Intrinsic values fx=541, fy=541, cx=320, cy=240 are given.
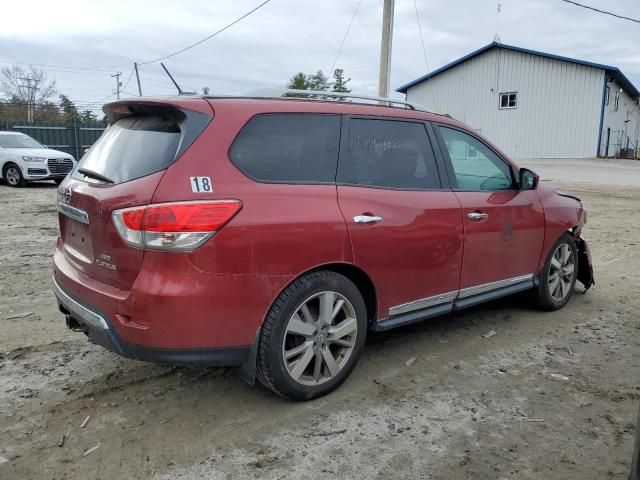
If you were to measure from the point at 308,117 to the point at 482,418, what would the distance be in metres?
2.05

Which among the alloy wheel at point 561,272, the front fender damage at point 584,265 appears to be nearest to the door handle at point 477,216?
the alloy wheel at point 561,272

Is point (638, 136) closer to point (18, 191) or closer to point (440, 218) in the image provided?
point (18, 191)

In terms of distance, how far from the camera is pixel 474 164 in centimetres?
435

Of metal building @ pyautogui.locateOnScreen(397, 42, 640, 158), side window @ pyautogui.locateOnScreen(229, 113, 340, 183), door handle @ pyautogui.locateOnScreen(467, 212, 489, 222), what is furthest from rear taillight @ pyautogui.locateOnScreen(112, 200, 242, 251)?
metal building @ pyautogui.locateOnScreen(397, 42, 640, 158)

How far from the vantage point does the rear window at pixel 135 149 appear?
2855 mm

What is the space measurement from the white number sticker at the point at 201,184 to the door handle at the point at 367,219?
0.91 meters

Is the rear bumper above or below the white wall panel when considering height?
below

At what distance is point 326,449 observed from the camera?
280cm

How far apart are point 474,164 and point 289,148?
185 cm

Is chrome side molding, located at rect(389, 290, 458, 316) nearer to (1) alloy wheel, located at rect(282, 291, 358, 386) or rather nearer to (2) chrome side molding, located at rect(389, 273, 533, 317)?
(2) chrome side molding, located at rect(389, 273, 533, 317)

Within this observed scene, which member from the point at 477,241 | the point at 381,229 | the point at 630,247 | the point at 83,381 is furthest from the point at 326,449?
the point at 630,247

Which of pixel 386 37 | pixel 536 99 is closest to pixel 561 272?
pixel 386 37

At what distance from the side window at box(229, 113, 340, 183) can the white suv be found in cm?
1459

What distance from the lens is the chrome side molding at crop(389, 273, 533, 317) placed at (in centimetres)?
365
